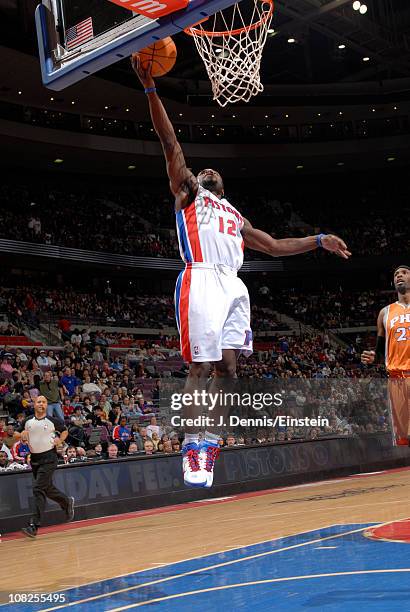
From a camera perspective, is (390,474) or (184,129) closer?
(390,474)

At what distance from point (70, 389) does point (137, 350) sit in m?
5.64

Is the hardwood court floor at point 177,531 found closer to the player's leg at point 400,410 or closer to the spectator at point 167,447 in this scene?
the spectator at point 167,447

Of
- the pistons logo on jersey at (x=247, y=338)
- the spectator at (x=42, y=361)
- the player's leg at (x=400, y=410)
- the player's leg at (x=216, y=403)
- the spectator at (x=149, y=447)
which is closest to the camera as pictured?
the player's leg at (x=216, y=403)

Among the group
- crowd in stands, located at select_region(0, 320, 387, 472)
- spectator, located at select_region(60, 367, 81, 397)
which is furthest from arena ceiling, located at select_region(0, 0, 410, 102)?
spectator, located at select_region(60, 367, 81, 397)

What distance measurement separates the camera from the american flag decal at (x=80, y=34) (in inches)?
188

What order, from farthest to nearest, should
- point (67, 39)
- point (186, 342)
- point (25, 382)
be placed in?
1. point (25, 382)
2. point (67, 39)
3. point (186, 342)

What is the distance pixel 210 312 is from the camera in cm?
428

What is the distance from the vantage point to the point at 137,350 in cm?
2159

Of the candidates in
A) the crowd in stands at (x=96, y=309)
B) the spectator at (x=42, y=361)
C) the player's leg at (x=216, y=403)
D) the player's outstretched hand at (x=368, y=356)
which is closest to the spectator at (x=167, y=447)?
the spectator at (x=42, y=361)

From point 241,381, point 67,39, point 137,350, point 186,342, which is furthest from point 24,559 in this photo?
point 137,350

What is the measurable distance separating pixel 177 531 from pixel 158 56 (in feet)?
22.7

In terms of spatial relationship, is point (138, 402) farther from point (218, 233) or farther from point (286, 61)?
point (286, 61)

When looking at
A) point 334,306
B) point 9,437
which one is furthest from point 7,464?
point 334,306

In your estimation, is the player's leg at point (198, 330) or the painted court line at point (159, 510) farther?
the painted court line at point (159, 510)
